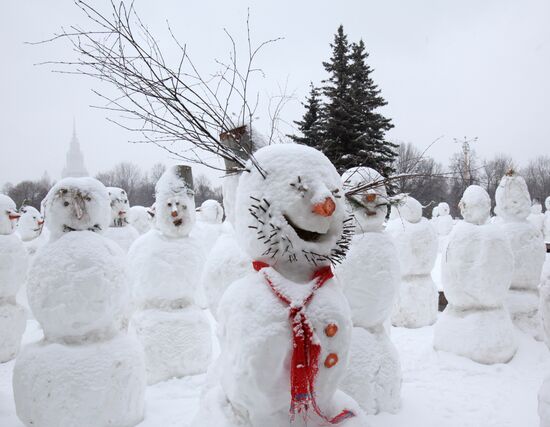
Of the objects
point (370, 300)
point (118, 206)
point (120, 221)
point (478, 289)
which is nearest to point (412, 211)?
point (478, 289)

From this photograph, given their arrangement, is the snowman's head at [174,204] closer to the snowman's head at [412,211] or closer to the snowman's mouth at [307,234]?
the snowman's mouth at [307,234]

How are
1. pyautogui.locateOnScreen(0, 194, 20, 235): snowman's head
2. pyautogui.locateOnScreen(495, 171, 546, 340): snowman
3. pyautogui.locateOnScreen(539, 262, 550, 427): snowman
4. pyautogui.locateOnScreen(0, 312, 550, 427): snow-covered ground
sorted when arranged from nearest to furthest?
pyautogui.locateOnScreen(539, 262, 550, 427): snowman → pyautogui.locateOnScreen(0, 312, 550, 427): snow-covered ground → pyautogui.locateOnScreen(0, 194, 20, 235): snowman's head → pyautogui.locateOnScreen(495, 171, 546, 340): snowman

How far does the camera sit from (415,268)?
833cm

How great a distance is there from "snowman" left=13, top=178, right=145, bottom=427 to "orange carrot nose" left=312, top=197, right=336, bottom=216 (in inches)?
97.3

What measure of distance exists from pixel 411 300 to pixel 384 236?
4.41m

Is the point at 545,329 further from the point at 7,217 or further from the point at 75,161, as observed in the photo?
the point at 75,161

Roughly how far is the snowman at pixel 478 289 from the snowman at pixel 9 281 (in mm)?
6590

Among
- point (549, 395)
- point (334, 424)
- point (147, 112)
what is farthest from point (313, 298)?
point (549, 395)

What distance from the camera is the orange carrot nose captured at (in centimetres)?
207

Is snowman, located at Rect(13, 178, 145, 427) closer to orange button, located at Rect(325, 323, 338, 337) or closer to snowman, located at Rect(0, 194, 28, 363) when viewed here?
orange button, located at Rect(325, 323, 338, 337)

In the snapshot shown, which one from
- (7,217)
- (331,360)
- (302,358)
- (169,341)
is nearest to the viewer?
(302,358)

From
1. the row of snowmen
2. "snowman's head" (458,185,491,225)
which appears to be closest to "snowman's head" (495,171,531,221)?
"snowman's head" (458,185,491,225)

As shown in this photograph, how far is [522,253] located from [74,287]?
6761 millimetres

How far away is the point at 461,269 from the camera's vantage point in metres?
6.27
